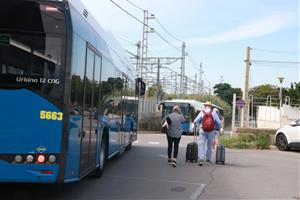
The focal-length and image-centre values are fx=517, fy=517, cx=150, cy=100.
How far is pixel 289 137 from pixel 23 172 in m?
17.0

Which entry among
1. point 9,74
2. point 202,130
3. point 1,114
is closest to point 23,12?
point 9,74

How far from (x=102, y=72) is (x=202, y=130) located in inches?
206

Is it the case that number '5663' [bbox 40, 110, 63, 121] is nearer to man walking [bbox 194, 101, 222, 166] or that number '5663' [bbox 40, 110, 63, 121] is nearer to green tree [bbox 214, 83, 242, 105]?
man walking [bbox 194, 101, 222, 166]

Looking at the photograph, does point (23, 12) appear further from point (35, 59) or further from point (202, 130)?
point (202, 130)

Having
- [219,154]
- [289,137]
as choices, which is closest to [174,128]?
[219,154]

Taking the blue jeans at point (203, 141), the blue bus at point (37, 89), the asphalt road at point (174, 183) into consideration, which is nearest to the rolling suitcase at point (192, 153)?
the asphalt road at point (174, 183)

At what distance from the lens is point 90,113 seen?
9242 mm

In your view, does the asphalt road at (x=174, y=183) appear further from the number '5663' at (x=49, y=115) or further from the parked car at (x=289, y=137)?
the parked car at (x=289, y=137)

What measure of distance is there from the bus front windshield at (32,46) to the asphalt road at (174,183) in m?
2.41

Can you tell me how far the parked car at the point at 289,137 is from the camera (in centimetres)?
2208

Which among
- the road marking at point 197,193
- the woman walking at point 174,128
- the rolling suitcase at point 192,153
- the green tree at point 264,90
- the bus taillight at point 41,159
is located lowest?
the road marking at point 197,193

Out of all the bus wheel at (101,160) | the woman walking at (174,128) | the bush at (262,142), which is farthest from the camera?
the bush at (262,142)

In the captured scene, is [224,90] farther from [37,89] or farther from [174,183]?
[37,89]

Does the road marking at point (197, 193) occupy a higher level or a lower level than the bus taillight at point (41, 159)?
lower
